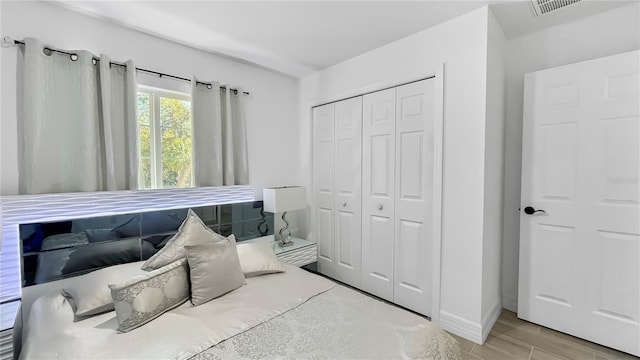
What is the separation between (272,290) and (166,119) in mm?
1787

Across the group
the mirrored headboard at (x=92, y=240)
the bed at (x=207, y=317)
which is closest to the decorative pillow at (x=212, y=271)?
the bed at (x=207, y=317)

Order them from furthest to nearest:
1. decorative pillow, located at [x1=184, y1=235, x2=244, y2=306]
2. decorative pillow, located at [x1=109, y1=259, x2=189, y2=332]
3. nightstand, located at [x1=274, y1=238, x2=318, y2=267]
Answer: nightstand, located at [x1=274, y1=238, x2=318, y2=267] < decorative pillow, located at [x1=184, y1=235, x2=244, y2=306] < decorative pillow, located at [x1=109, y1=259, x2=189, y2=332]

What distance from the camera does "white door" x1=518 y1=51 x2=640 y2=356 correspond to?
1.92 m

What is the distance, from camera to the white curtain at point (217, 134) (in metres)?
2.57

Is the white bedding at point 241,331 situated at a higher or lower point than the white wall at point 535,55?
lower

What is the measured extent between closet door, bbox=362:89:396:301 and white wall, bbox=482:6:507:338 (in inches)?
30.6

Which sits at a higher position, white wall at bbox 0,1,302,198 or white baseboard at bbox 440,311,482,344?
white wall at bbox 0,1,302,198

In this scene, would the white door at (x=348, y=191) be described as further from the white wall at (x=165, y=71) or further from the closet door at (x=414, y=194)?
the white wall at (x=165, y=71)

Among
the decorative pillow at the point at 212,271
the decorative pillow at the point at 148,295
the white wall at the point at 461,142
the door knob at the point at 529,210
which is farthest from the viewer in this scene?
the door knob at the point at 529,210

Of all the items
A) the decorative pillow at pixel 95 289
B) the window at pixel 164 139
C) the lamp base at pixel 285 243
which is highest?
the window at pixel 164 139

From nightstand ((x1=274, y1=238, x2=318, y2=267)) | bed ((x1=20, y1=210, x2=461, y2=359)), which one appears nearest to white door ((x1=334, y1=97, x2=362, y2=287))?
nightstand ((x1=274, y1=238, x2=318, y2=267))

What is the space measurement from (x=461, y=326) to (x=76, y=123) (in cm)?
325

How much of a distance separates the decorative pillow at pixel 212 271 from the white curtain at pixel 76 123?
910mm

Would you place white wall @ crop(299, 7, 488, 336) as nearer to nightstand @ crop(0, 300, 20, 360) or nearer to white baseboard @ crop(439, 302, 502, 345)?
white baseboard @ crop(439, 302, 502, 345)
